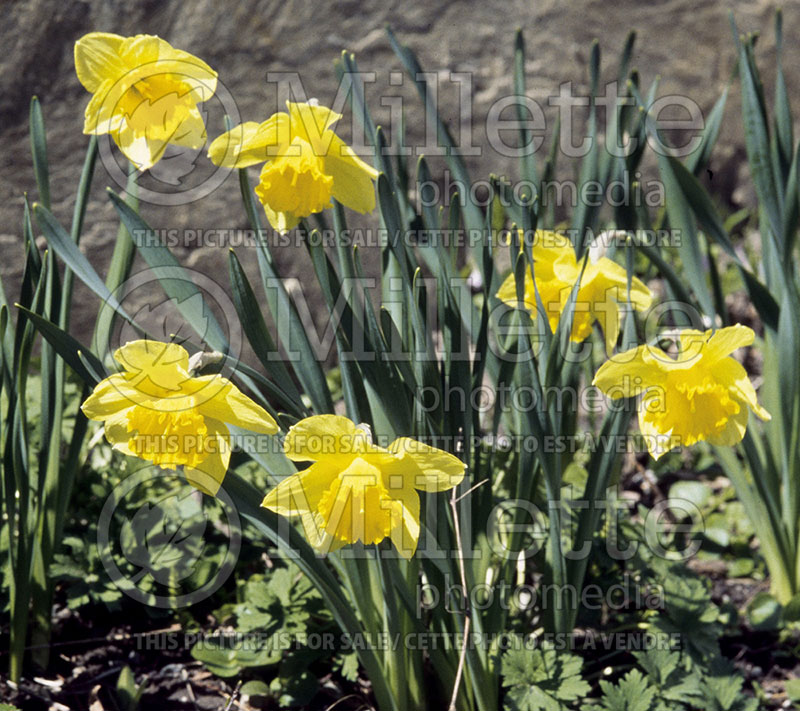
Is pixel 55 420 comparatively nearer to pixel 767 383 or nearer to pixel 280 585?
pixel 280 585

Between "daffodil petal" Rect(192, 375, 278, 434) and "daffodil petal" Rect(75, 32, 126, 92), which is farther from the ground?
"daffodil petal" Rect(75, 32, 126, 92)

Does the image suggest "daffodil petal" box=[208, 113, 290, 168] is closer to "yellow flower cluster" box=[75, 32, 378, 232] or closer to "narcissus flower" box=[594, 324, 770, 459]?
"yellow flower cluster" box=[75, 32, 378, 232]

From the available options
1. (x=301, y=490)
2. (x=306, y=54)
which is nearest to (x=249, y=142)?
(x=301, y=490)

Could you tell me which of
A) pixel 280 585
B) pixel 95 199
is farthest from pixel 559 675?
pixel 95 199

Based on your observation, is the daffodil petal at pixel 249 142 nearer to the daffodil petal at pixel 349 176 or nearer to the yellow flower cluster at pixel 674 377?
the daffodil petal at pixel 349 176

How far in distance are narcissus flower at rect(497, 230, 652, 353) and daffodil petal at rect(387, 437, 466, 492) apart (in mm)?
366

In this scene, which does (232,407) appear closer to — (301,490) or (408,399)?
(301,490)

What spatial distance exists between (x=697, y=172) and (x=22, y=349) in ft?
4.40

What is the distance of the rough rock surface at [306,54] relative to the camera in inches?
81.0

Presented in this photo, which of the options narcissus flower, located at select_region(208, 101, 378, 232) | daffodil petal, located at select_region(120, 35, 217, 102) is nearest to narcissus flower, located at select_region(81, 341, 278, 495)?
narcissus flower, located at select_region(208, 101, 378, 232)

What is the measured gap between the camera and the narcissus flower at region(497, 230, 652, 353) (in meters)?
1.36

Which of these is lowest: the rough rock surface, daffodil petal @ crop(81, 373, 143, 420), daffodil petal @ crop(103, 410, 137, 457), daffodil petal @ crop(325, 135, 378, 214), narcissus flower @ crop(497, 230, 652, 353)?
daffodil petal @ crop(103, 410, 137, 457)

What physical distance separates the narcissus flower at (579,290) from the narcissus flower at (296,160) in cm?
33

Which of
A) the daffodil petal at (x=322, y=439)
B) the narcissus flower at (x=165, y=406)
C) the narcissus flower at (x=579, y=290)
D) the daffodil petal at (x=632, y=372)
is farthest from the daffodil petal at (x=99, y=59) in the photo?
the daffodil petal at (x=632, y=372)
